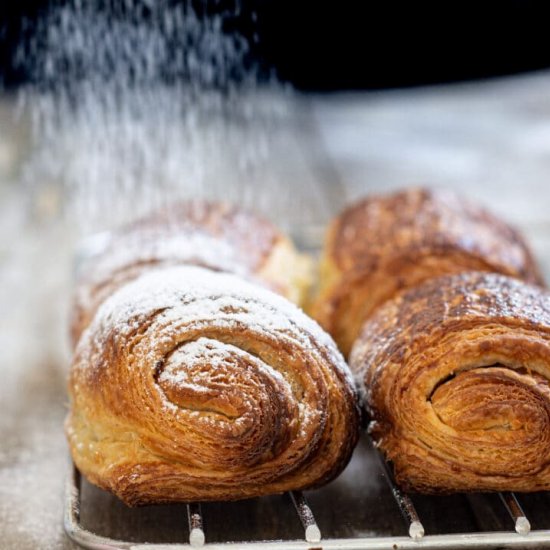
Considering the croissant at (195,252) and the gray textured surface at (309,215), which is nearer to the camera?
the gray textured surface at (309,215)

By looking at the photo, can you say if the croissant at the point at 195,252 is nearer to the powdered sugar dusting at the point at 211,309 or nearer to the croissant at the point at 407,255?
the croissant at the point at 407,255

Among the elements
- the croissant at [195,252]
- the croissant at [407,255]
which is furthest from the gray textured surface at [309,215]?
the croissant at [407,255]

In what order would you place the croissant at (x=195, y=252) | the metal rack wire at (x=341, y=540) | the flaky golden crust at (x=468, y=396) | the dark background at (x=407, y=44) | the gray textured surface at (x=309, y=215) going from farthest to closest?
the dark background at (x=407, y=44), the croissant at (x=195, y=252), the gray textured surface at (x=309, y=215), the flaky golden crust at (x=468, y=396), the metal rack wire at (x=341, y=540)

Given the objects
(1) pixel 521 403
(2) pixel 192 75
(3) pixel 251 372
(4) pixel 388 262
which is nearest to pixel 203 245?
(4) pixel 388 262

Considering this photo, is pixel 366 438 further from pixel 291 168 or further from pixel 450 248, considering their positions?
pixel 291 168

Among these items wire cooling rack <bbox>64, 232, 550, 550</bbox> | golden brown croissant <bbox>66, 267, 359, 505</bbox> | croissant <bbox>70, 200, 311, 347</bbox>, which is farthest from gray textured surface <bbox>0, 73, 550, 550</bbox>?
croissant <bbox>70, 200, 311, 347</bbox>
